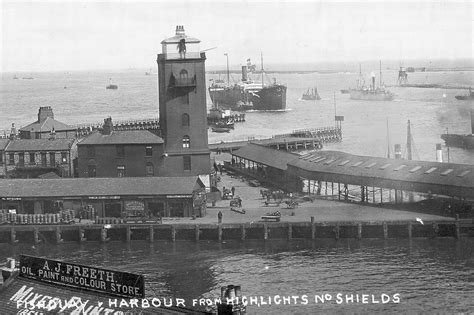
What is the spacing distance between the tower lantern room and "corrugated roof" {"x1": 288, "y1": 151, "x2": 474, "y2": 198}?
15352 mm

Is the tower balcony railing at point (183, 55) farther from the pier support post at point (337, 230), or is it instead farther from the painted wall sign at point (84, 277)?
the painted wall sign at point (84, 277)

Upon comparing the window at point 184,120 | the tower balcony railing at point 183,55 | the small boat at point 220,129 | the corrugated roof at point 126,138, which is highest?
the tower balcony railing at point 183,55

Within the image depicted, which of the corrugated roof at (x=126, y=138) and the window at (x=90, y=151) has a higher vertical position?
the corrugated roof at (x=126, y=138)

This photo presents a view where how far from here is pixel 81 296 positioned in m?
26.1

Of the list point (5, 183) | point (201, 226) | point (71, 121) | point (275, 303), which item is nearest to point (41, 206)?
point (5, 183)

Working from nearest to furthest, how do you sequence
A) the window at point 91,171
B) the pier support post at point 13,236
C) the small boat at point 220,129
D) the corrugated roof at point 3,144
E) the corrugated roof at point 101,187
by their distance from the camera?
the pier support post at point 13,236
the corrugated roof at point 101,187
the window at point 91,171
the corrugated roof at point 3,144
the small boat at point 220,129

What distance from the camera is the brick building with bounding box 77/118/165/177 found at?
76.7 metres

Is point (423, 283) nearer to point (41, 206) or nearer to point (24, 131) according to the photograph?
point (41, 206)

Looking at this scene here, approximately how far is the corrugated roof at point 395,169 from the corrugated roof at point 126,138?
14467mm

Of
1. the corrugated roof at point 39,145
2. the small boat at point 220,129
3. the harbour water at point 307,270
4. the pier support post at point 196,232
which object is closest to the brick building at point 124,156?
the corrugated roof at point 39,145

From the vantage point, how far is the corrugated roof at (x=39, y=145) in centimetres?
8400

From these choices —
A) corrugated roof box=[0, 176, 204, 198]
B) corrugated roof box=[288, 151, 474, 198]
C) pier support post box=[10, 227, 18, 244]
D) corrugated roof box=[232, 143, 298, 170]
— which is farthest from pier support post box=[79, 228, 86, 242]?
corrugated roof box=[232, 143, 298, 170]

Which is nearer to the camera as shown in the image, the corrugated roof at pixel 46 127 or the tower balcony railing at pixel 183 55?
the tower balcony railing at pixel 183 55

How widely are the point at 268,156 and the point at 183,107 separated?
15.8m
